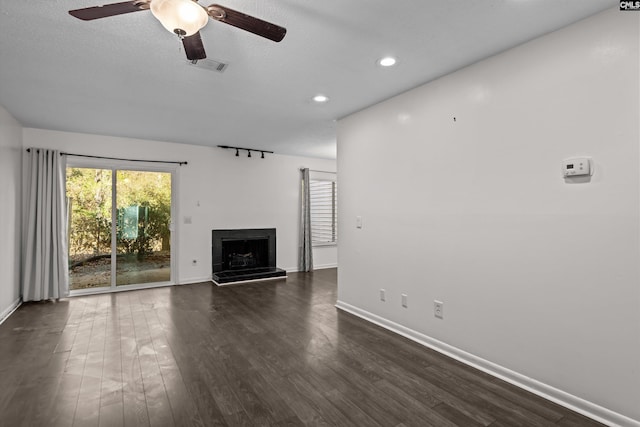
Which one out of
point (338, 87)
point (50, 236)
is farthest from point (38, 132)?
point (338, 87)

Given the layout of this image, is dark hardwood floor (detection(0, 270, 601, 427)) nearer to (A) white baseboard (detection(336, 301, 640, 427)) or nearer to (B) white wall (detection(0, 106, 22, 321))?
(A) white baseboard (detection(336, 301, 640, 427))

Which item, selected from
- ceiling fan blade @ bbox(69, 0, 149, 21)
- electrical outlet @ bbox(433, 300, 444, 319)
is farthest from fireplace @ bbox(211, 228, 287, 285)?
ceiling fan blade @ bbox(69, 0, 149, 21)

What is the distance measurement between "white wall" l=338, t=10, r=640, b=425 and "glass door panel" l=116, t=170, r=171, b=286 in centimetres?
405

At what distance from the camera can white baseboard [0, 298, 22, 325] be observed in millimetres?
3789

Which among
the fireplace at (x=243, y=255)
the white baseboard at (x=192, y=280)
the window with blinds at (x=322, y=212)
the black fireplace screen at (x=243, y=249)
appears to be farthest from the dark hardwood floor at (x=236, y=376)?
the window with blinds at (x=322, y=212)

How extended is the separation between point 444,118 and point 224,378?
282 cm

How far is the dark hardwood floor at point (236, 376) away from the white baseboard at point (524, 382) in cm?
7

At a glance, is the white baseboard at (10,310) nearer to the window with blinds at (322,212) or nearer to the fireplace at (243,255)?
the fireplace at (243,255)

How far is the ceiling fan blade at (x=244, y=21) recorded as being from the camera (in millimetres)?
1544

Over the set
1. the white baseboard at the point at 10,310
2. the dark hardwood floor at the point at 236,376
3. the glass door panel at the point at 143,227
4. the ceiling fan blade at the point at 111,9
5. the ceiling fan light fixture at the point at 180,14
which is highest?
the ceiling fan blade at the point at 111,9

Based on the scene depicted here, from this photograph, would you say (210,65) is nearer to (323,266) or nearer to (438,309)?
(438,309)

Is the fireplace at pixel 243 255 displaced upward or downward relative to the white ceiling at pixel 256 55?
downward

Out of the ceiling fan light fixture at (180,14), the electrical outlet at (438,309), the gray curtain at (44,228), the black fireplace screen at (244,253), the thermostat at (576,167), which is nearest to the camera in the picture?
the ceiling fan light fixture at (180,14)

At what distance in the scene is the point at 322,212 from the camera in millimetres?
7367
